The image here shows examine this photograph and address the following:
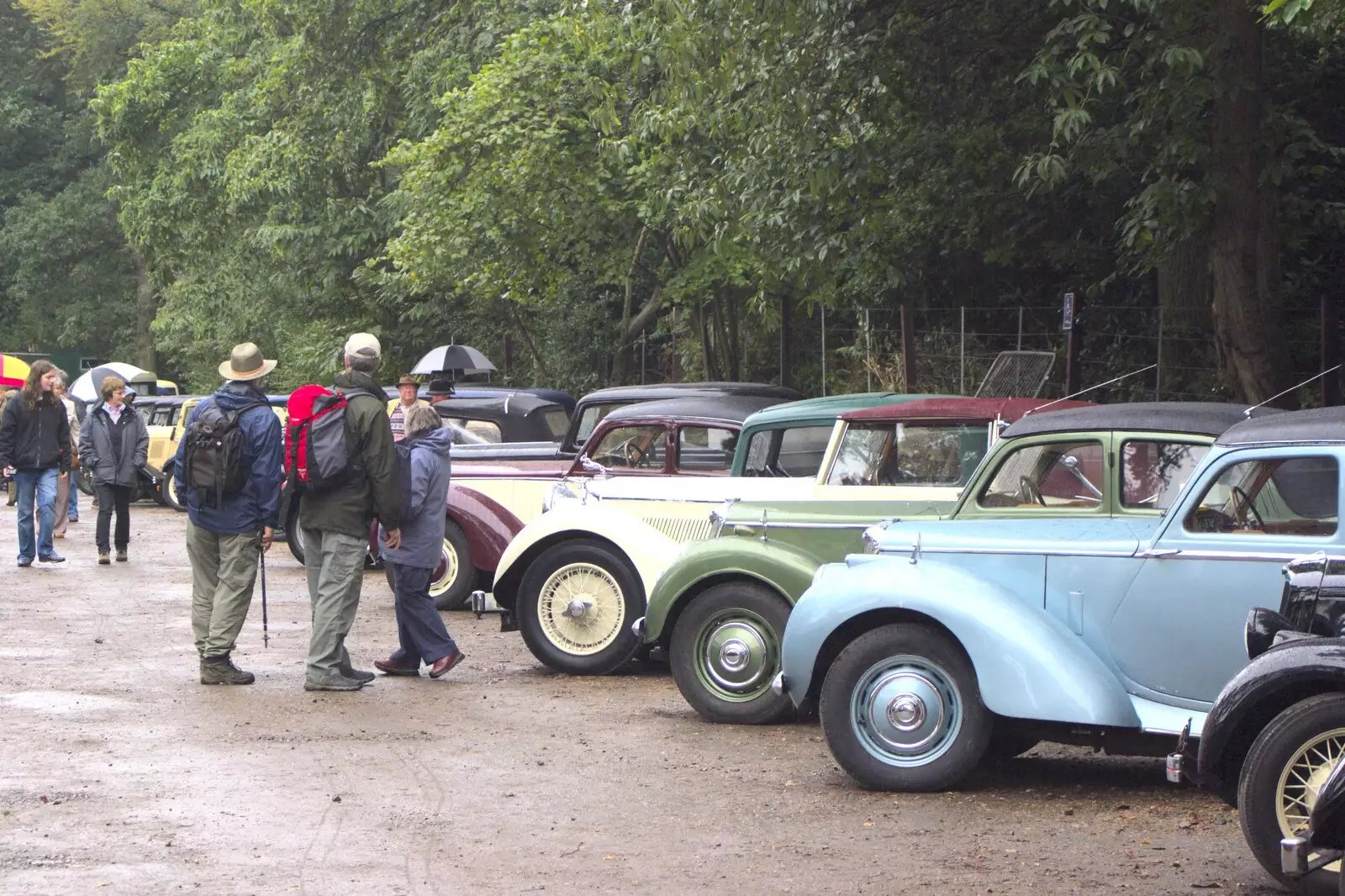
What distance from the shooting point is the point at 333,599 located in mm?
9609

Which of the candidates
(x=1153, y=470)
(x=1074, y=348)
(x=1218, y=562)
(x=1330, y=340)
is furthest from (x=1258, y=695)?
(x=1330, y=340)

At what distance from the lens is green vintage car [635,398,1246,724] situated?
7961 mm

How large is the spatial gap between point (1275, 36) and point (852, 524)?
9.60m

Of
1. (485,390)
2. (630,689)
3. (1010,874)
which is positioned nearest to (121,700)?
(630,689)

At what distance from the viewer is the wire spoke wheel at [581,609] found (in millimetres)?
10406

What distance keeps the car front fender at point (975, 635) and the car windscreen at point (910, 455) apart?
2690 millimetres

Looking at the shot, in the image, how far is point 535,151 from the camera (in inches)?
898

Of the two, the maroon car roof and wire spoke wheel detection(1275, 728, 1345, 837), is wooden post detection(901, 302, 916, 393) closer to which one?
the maroon car roof

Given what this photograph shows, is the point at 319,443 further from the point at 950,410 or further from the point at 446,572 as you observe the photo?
the point at 446,572

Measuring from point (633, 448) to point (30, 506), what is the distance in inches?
268

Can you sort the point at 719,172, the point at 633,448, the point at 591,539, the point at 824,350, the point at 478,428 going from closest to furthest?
1. the point at 591,539
2. the point at 633,448
3. the point at 478,428
4. the point at 719,172
5. the point at 824,350

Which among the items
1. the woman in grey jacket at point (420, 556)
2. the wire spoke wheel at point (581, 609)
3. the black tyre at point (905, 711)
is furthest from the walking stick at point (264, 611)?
the black tyre at point (905, 711)

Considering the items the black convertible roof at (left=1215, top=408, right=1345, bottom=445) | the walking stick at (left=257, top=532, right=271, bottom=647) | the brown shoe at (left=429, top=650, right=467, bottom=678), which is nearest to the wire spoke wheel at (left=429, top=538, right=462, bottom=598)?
the walking stick at (left=257, top=532, right=271, bottom=647)

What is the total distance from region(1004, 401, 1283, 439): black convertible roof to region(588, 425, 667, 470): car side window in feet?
18.3
